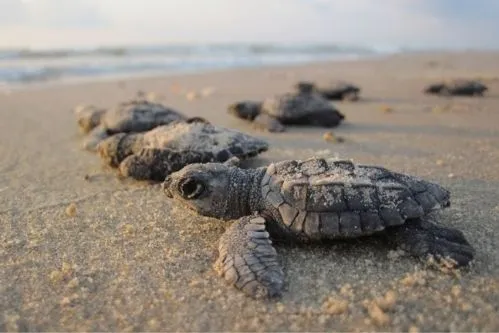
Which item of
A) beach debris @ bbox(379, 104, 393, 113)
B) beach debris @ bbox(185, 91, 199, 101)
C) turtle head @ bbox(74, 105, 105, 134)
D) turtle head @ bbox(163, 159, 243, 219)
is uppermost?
turtle head @ bbox(163, 159, 243, 219)

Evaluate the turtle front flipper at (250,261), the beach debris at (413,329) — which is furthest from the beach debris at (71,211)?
the beach debris at (413,329)

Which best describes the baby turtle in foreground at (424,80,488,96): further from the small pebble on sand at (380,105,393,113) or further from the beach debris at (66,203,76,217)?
the beach debris at (66,203,76,217)

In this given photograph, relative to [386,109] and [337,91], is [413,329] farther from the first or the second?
[337,91]

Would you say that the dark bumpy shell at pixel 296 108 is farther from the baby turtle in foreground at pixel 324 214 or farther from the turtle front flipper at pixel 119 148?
the baby turtle in foreground at pixel 324 214

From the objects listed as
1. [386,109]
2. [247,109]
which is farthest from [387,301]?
[386,109]

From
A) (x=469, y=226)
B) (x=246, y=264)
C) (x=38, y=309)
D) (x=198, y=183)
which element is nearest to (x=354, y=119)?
(x=469, y=226)

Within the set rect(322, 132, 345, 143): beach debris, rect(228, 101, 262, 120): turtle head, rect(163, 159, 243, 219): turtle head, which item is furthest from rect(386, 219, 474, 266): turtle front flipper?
rect(228, 101, 262, 120): turtle head

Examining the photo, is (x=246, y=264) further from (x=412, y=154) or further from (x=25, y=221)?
(x=412, y=154)
